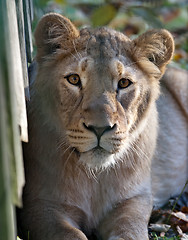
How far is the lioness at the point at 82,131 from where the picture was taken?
3125 millimetres

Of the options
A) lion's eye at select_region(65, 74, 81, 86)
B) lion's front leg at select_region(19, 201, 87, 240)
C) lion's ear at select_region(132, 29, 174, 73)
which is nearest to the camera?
lion's front leg at select_region(19, 201, 87, 240)

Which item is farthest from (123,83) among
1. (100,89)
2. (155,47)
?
(155,47)

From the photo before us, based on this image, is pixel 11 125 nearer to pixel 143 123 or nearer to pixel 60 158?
pixel 60 158

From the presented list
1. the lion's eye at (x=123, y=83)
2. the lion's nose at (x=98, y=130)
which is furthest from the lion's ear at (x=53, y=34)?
the lion's nose at (x=98, y=130)

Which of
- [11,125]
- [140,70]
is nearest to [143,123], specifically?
[140,70]

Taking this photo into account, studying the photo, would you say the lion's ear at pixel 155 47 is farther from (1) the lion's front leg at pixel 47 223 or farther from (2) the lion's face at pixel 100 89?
(1) the lion's front leg at pixel 47 223

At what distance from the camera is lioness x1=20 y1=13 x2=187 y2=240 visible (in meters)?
3.12

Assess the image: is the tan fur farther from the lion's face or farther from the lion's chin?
the lion's chin

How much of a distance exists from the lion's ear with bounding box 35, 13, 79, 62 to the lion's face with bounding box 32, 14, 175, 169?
1cm

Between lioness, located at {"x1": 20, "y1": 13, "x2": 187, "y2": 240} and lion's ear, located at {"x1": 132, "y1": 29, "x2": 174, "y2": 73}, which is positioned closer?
lioness, located at {"x1": 20, "y1": 13, "x2": 187, "y2": 240}

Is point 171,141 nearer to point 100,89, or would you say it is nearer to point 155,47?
point 155,47

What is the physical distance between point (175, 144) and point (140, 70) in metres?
1.61

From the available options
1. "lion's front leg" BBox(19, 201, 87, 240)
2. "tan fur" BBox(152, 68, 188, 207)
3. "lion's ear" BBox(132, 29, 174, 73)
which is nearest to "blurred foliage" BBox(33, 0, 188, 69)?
"tan fur" BBox(152, 68, 188, 207)

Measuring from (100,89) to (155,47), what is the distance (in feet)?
2.37
